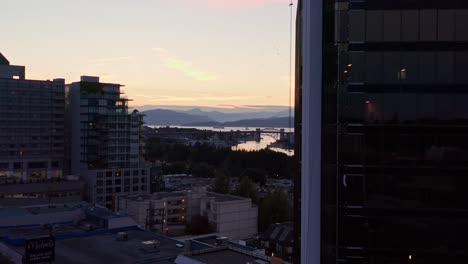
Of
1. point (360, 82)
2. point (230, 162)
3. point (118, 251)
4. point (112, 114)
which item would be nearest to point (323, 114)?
point (360, 82)

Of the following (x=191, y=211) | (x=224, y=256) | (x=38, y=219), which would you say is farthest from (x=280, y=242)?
(x=38, y=219)

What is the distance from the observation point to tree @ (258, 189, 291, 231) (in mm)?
A: 34469

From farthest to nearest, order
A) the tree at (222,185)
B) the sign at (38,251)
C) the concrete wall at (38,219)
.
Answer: the tree at (222,185), the concrete wall at (38,219), the sign at (38,251)

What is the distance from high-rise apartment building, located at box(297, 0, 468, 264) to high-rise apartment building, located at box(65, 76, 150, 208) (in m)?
37.7

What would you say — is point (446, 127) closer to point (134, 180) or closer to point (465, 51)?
point (465, 51)

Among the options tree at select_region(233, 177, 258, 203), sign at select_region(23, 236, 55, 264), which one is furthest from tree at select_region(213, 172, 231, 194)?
sign at select_region(23, 236, 55, 264)

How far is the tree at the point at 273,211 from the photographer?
34469 millimetres

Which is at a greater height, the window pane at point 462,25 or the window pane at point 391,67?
the window pane at point 462,25

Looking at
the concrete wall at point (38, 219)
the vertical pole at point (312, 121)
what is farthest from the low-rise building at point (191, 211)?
the vertical pole at point (312, 121)

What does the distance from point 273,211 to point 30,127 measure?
26884 millimetres

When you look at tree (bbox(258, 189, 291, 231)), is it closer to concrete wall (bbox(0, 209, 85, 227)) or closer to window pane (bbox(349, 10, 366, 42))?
concrete wall (bbox(0, 209, 85, 227))

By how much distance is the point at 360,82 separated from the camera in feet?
25.9

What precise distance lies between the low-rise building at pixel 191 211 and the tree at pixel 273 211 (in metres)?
0.74

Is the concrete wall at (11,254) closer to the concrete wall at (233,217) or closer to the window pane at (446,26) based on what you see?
the concrete wall at (233,217)
